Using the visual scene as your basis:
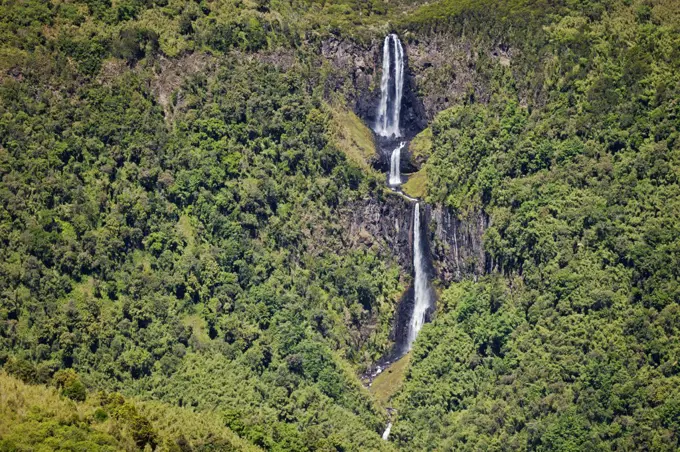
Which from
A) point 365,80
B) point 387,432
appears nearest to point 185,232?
point 387,432

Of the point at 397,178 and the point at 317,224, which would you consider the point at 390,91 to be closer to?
the point at 397,178

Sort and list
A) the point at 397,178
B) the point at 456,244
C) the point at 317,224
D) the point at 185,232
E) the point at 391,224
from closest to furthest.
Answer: the point at 185,232, the point at 456,244, the point at 317,224, the point at 391,224, the point at 397,178

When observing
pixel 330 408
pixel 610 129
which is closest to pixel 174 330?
pixel 330 408

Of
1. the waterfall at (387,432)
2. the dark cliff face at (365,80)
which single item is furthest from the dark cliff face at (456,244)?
the waterfall at (387,432)

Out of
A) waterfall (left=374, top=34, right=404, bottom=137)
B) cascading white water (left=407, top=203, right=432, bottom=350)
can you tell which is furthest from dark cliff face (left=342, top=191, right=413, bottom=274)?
waterfall (left=374, top=34, right=404, bottom=137)

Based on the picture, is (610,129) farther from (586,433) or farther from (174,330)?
(174,330)

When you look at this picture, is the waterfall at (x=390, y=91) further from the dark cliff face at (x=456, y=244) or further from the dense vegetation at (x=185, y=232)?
the dark cliff face at (x=456, y=244)

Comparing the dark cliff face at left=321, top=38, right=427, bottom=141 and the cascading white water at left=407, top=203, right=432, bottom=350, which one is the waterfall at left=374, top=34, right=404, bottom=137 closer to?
the dark cliff face at left=321, top=38, right=427, bottom=141
